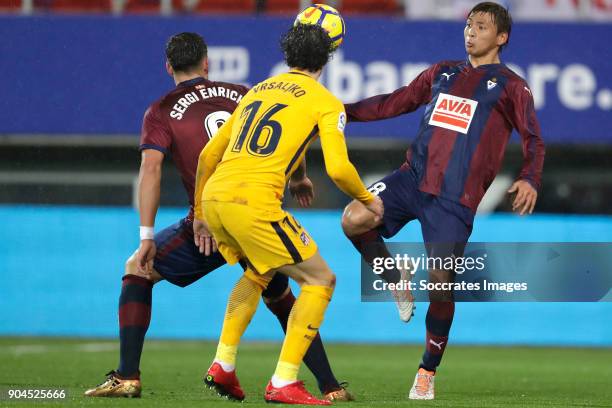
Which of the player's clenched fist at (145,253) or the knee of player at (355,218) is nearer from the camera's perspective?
the player's clenched fist at (145,253)

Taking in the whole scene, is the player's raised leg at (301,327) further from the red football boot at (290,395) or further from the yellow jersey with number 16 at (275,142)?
the yellow jersey with number 16 at (275,142)

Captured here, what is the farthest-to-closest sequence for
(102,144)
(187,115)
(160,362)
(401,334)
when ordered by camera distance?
(102,144), (401,334), (160,362), (187,115)

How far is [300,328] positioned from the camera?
5363mm

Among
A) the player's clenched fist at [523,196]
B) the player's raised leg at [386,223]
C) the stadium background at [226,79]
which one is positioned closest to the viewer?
the player's clenched fist at [523,196]

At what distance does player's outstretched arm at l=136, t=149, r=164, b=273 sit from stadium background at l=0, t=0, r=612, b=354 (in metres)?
6.52

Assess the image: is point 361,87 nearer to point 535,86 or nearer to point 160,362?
point 535,86

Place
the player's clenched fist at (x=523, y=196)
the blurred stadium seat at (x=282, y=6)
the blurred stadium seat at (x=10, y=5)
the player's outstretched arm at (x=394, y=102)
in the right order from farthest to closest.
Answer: the blurred stadium seat at (x=282, y=6)
the blurred stadium seat at (x=10, y=5)
the player's outstretched arm at (x=394, y=102)
the player's clenched fist at (x=523, y=196)

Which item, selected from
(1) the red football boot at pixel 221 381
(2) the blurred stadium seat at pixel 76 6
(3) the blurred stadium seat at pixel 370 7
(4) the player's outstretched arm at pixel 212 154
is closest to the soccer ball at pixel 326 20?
(4) the player's outstretched arm at pixel 212 154

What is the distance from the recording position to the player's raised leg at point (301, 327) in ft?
17.4

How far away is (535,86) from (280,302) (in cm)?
718

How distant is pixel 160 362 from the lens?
30.2ft

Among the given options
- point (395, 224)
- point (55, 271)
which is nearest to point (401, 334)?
point (55, 271)

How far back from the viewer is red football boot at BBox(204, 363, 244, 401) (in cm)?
544

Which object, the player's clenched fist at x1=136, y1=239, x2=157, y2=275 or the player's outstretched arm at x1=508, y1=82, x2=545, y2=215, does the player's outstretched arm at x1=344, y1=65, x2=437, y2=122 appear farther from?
the player's clenched fist at x1=136, y1=239, x2=157, y2=275
